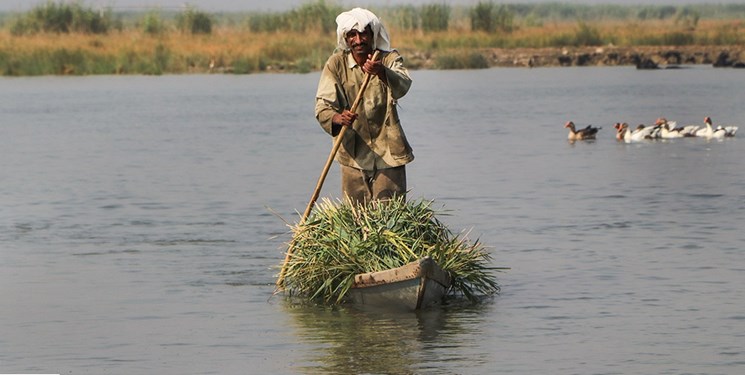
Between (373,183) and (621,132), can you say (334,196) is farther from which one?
(621,132)

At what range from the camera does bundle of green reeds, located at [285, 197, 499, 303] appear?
1107 centimetres

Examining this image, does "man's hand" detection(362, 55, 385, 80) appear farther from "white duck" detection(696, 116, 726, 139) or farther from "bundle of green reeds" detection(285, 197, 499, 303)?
"white duck" detection(696, 116, 726, 139)

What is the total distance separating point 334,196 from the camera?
1823 cm

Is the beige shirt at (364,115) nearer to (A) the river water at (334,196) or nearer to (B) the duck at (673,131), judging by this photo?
(A) the river water at (334,196)

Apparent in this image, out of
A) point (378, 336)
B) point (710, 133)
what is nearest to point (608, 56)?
point (710, 133)

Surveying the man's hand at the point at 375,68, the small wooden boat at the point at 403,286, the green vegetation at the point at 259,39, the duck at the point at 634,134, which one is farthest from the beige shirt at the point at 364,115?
the green vegetation at the point at 259,39

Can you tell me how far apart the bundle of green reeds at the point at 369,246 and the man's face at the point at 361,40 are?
100cm

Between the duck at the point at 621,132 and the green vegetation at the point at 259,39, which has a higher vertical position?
the duck at the point at 621,132

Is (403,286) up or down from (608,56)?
up

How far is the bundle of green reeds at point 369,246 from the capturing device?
36.3 feet

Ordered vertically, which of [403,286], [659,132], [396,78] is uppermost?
[396,78]

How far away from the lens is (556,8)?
517ft

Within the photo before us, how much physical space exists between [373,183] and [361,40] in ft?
3.25

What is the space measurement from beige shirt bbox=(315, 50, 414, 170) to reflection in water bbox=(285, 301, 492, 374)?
3.29ft
